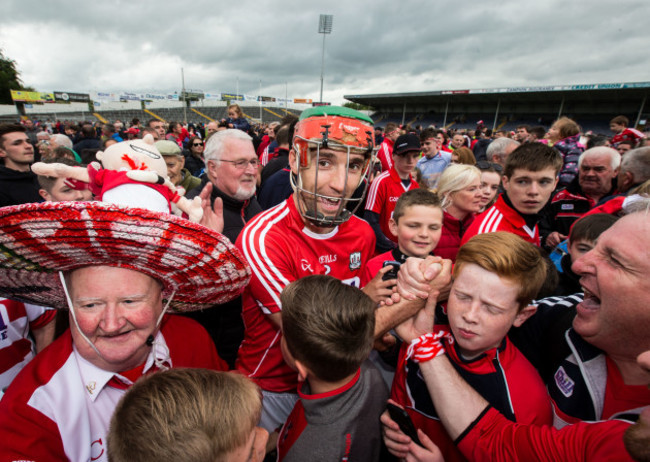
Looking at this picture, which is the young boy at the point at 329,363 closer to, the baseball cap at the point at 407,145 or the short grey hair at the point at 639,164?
the baseball cap at the point at 407,145

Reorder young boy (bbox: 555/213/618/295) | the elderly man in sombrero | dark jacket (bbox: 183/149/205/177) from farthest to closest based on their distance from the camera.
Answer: dark jacket (bbox: 183/149/205/177)
young boy (bbox: 555/213/618/295)
the elderly man in sombrero

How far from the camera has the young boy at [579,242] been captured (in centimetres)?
216

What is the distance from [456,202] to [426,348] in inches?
93.9

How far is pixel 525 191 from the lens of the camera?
2.80m

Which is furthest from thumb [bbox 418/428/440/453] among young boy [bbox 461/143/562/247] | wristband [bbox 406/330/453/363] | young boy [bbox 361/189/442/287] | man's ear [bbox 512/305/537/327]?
young boy [bbox 461/143/562/247]

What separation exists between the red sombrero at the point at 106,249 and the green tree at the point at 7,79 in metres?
62.6

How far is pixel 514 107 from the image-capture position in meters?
38.0

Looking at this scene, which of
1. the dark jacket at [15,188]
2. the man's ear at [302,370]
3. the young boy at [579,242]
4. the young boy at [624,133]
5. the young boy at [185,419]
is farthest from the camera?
the young boy at [624,133]

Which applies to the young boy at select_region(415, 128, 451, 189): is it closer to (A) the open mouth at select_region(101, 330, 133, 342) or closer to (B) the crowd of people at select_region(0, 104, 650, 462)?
(B) the crowd of people at select_region(0, 104, 650, 462)

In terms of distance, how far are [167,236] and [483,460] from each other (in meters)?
1.54

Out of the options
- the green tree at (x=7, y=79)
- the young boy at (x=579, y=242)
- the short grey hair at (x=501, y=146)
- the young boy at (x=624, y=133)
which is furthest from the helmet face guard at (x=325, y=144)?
the green tree at (x=7, y=79)

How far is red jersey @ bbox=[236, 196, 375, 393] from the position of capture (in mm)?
1630

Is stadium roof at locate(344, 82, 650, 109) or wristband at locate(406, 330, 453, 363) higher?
stadium roof at locate(344, 82, 650, 109)

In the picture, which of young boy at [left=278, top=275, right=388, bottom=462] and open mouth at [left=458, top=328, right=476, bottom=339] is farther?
open mouth at [left=458, top=328, right=476, bottom=339]
